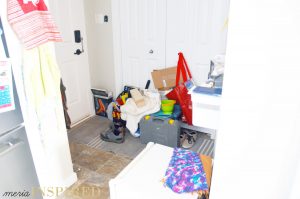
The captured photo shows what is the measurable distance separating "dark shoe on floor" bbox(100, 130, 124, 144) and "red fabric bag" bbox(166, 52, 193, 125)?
72 centimetres

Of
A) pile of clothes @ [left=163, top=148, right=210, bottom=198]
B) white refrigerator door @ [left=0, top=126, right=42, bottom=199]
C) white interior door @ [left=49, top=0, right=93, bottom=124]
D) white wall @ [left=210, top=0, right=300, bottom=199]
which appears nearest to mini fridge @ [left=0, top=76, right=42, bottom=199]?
white refrigerator door @ [left=0, top=126, right=42, bottom=199]

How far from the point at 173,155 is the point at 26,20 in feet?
3.84

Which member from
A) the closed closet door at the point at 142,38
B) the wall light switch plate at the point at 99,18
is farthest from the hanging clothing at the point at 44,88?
the wall light switch plate at the point at 99,18

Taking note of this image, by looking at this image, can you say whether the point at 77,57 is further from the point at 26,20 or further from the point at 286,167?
the point at 286,167

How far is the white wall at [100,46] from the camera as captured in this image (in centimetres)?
300

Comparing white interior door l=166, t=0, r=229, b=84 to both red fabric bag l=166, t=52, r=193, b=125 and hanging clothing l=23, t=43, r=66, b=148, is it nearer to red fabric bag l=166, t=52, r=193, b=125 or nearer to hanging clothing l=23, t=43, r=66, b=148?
red fabric bag l=166, t=52, r=193, b=125

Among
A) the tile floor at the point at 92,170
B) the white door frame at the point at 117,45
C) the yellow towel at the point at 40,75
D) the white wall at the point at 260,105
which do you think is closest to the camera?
the white wall at the point at 260,105

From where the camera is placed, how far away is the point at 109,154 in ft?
8.00

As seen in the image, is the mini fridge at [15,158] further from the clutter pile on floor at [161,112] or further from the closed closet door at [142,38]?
the closed closet door at [142,38]

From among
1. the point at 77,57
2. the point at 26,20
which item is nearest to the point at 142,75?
the point at 77,57

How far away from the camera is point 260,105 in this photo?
0.70 meters

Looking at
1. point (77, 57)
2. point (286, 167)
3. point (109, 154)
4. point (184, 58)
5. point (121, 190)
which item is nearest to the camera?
point (286, 167)

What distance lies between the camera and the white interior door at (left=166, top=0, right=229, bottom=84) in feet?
7.96

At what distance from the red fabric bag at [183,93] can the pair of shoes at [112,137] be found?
2.36 feet
